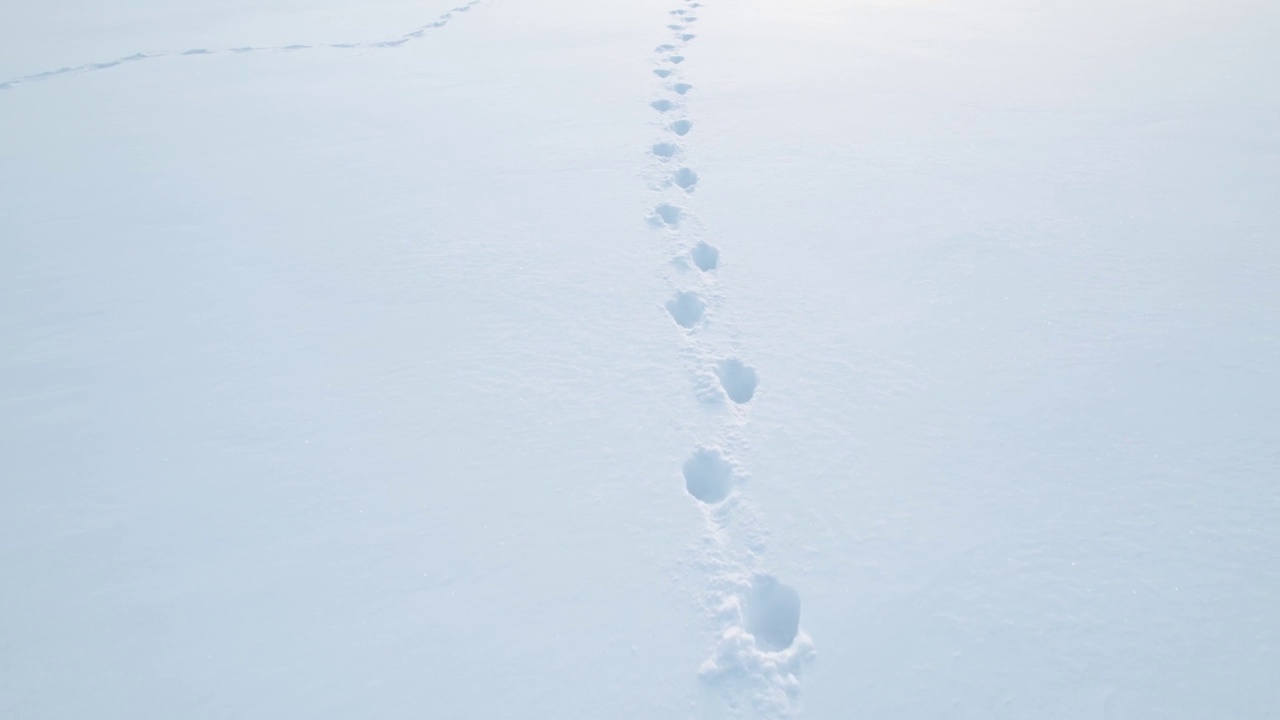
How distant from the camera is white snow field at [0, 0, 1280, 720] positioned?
4.58 feet

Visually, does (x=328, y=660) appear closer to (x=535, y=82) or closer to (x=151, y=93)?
(x=535, y=82)

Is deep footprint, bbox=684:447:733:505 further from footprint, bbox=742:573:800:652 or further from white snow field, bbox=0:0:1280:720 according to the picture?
footprint, bbox=742:573:800:652

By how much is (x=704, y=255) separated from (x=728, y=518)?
1.11 metres

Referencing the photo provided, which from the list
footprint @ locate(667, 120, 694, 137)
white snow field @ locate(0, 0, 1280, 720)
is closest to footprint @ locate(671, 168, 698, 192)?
white snow field @ locate(0, 0, 1280, 720)

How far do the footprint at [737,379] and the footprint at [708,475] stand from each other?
223mm

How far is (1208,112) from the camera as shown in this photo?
10.3 ft

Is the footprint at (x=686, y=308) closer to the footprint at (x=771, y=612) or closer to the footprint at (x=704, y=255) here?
the footprint at (x=704, y=255)

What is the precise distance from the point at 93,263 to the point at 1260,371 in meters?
3.46

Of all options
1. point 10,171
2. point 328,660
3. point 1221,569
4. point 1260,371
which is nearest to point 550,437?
point 328,660

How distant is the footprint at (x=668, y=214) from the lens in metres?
2.65

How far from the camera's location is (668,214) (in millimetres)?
2705

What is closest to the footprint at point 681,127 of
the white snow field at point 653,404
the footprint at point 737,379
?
the white snow field at point 653,404

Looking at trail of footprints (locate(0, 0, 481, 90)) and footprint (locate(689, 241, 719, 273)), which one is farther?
trail of footprints (locate(0, 0, 481, 90))

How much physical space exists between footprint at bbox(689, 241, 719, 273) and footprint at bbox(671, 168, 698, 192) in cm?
44
